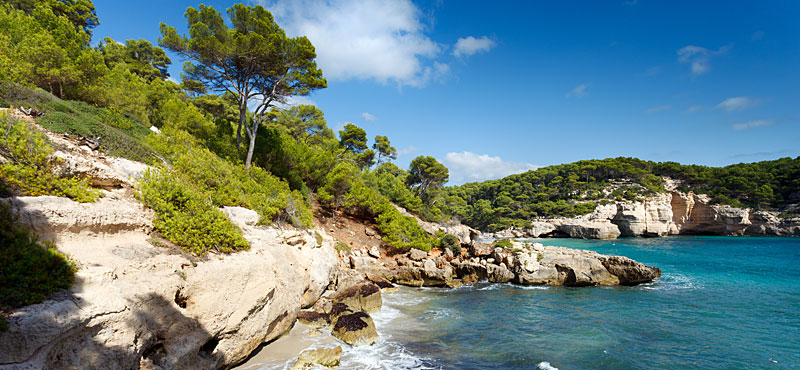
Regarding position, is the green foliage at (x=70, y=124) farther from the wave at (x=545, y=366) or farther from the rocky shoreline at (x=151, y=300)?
the wave at (x=545, y=366)

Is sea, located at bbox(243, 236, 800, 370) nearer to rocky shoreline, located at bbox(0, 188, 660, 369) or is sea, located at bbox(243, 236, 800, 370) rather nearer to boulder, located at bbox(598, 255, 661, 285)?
boulder, located at bbox(598, 255, 661, 285)

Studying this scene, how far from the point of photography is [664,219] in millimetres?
52656

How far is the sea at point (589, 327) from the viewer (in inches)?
356

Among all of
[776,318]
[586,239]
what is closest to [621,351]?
[776,318]

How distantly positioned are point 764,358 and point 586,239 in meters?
48.7

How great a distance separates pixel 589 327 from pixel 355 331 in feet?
30.2

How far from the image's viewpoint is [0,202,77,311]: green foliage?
154 inches

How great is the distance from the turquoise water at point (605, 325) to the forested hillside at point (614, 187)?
3352 cm

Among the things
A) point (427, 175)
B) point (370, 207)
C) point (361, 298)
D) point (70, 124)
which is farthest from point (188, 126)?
point (427, 175)

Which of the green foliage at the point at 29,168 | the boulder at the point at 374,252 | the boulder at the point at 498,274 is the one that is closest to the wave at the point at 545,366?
the boulder at the point at 498,274

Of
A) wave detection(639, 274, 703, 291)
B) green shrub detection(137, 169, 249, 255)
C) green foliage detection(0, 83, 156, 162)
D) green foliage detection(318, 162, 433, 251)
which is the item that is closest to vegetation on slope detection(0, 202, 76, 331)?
green shrub detection(137, 169, 249, 255)

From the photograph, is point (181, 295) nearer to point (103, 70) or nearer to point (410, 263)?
point (410, 263)

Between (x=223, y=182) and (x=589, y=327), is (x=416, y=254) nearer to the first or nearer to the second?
(x=589, y=327)

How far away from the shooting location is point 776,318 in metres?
12.9
